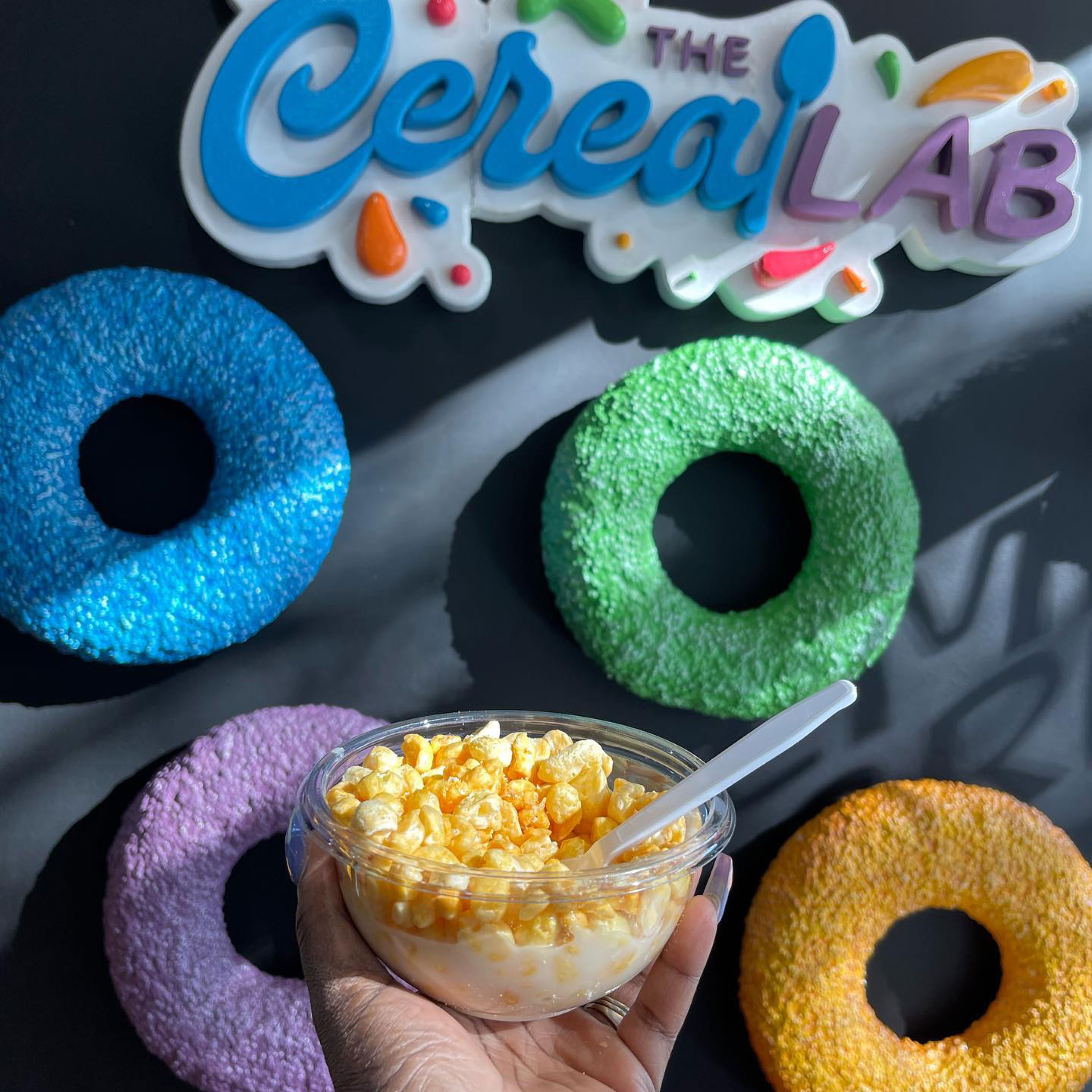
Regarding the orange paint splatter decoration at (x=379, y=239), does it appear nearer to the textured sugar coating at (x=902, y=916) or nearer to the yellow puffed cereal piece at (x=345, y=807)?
the yellow puffed cereal piece at (x=345, y=807)

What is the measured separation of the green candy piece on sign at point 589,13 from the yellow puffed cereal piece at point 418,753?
3.97 feet

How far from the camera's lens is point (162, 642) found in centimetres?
141

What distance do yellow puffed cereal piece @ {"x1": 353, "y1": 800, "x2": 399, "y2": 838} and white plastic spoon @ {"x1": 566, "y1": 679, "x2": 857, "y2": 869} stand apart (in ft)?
0.50

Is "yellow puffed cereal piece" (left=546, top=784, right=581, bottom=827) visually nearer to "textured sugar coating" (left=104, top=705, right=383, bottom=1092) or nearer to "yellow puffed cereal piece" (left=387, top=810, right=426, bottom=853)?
"yellow puffed cereal piece" (left=387, top=810, right=426, bottom=853)

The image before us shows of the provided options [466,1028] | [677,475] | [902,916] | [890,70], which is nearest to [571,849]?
[466,1028]

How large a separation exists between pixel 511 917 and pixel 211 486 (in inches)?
39.0

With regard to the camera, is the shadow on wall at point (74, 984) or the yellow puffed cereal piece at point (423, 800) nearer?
the yellow puffed cereal piece at point (423, 800)

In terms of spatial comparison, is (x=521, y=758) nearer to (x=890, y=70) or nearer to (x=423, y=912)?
(x=423, y=912)

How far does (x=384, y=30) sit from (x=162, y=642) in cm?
101

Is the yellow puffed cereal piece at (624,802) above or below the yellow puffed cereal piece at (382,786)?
below

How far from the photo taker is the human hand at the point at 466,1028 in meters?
0.77

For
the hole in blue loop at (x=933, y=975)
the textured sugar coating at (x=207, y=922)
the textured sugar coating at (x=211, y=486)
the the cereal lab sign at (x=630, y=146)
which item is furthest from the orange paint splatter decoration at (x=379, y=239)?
the hole in blue loop at (x=933, y=975)

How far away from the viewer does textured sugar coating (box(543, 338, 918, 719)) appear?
1507mm

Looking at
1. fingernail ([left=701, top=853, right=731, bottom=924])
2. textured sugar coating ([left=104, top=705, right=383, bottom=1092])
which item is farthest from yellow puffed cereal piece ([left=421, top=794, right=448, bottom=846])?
textured sugar coating ([left=104, top=705, right=383, bottom=1092])
